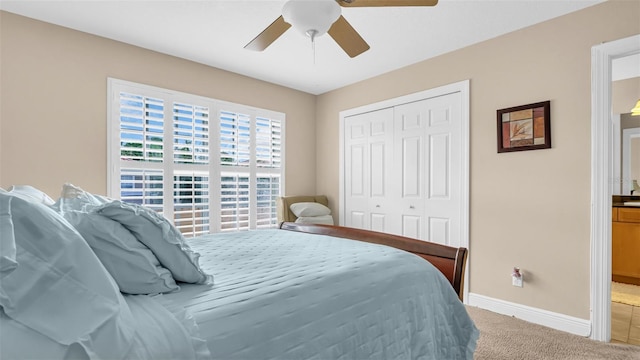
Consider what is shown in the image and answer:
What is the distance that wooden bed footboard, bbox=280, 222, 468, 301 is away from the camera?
1.82 metres

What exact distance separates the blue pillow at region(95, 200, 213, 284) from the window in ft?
7.70

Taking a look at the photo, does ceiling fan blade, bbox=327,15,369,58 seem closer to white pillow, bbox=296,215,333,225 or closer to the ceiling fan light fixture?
the ceiling fan light fixture

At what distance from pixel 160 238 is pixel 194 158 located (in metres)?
2.66

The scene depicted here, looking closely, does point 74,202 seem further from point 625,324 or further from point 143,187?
point 625,324

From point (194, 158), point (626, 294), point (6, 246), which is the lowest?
point (626, 294)

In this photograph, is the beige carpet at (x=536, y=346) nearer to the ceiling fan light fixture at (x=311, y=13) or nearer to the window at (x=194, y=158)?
the ceiling fan light fixture at (x=311, y=13)

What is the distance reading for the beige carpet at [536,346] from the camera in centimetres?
223

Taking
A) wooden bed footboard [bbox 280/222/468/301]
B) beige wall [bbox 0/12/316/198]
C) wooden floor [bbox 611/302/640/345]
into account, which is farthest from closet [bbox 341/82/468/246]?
beige wall [bbox 0/12/316/198]

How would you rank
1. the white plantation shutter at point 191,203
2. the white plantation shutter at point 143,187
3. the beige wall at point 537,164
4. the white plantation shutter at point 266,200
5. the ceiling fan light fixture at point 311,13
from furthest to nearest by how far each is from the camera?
the white plantation shutter at point 266,200, the white plantation shutter at point 191,203, the white plantation shutter at point 143,187, the beige wall at point 537,164, the ceiling fan light fixture at point 311,13

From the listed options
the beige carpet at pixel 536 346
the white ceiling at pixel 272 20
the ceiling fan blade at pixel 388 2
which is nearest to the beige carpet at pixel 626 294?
the beige carpet at pixel 536 346

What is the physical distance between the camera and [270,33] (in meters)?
2.19

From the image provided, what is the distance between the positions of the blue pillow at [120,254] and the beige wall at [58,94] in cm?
223

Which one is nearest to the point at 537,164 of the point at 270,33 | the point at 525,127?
the point at 525,127

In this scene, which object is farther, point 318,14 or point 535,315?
point 535,315
